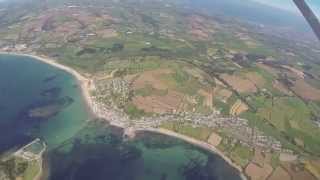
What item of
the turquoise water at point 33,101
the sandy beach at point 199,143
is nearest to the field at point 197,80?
the sandy beach at point 199,143

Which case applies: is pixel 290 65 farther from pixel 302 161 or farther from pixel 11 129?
pixel 11 129

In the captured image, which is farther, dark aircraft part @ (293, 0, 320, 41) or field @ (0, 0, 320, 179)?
field @ (0, 0, 320, 179)

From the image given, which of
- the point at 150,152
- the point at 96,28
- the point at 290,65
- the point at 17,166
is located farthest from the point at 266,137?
the point at 96,28

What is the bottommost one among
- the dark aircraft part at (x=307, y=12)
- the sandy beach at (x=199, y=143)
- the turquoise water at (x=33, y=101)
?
the turquoise water at (x=33, y=101)

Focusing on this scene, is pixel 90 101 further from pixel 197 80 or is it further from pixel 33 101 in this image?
pixel 197 80

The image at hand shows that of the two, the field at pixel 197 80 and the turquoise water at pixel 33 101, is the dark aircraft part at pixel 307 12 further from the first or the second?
the turquoise water at pixel 33 101

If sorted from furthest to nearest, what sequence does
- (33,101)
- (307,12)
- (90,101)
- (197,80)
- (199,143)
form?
(197,80) → (90,101) → (33,101) → (199,143) → (307,12)

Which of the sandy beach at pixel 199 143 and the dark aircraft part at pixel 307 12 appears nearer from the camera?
the dark aircraft part at pixel 307 12

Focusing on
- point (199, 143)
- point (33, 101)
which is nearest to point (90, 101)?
point (33, 101)

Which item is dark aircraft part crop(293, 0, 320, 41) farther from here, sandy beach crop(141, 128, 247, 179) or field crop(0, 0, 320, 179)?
sandy beach crop(141, 128, 247, 179)

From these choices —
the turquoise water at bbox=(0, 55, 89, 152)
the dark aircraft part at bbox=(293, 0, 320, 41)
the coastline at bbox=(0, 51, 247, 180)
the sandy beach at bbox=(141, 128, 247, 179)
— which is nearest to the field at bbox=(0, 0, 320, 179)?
the sandy beach at bbox=(141, 128, 247, 179)

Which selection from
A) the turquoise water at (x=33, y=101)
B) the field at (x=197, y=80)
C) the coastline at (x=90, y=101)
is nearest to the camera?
the coastline at (x=90, y=101)
